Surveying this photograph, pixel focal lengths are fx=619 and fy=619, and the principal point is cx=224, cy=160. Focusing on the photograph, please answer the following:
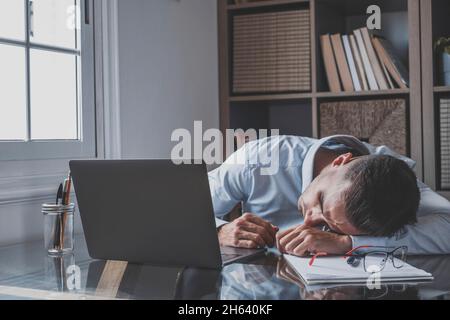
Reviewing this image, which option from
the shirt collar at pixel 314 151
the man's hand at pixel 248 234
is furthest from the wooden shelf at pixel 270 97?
the man's hand at pixel 248 234

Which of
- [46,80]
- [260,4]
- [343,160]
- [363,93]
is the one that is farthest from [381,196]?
[260,4]

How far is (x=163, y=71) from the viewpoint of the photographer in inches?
94.2

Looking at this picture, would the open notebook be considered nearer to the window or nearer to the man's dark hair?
the man's dark hair

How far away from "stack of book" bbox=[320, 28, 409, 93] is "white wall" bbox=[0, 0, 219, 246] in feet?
1.68

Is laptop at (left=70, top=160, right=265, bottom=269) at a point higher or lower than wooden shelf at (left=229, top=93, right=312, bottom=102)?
lower

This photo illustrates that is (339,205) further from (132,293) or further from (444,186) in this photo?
(444,186)

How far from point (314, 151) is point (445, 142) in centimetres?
82

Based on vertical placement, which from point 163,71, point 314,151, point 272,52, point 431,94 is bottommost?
point 314,151

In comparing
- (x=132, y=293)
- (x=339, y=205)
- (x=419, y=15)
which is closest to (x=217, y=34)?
(x=419, y=15)

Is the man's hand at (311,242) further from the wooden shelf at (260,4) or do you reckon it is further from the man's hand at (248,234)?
the wooden shelf at (260,4)

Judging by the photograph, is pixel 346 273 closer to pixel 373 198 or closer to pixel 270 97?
pixel 373 198

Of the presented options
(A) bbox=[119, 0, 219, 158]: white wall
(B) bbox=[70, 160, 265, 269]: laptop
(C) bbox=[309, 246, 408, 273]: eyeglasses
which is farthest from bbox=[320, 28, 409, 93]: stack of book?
(B) bbox=[70, 160, 265, 269]: laptop

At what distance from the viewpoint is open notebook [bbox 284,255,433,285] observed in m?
1.07

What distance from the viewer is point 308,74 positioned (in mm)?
2607
